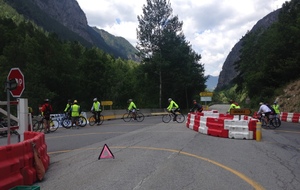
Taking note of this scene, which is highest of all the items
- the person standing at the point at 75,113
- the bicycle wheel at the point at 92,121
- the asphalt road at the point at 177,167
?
the person standing at the point at 75,113

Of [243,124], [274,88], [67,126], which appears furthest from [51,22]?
[243,124]

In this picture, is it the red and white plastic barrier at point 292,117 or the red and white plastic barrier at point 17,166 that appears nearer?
the red and white plastic barrier at point 17,166

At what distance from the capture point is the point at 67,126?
A: 2209cm

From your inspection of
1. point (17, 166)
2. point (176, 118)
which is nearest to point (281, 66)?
point (176, 118)

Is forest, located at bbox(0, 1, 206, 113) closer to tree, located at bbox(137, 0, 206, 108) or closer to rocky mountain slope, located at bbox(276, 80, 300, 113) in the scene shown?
tree, located at bbox(137, 0, 206, 108)

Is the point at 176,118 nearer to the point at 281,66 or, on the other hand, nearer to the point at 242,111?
the point at 242,111

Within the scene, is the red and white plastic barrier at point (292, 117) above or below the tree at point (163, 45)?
Result: below

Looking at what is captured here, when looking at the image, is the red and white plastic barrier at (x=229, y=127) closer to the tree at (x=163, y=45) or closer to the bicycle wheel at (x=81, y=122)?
the bicycle wheel at (x=81, y=122)

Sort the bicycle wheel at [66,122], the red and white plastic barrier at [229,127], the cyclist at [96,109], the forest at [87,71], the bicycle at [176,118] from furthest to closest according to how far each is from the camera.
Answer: the forest at [87,71]
the bicycle at [176,118]
the cyclist at [96,109]
the bicycle wheel at [66,122]
the red and white plastic barrier at [229,127]

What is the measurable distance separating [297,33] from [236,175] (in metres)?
41.6

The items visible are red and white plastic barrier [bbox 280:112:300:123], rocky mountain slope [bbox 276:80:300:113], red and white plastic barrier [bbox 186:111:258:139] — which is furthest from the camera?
rocky mountain slope [bbox 276:80:300:113]

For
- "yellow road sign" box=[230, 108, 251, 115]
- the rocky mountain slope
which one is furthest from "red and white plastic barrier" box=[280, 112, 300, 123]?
"yellow road sign" box=[230, 108, 251, 115]

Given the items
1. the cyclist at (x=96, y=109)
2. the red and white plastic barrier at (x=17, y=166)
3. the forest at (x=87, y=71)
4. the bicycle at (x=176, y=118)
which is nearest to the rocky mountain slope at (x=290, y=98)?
the bicycle at (x=176, y=118)

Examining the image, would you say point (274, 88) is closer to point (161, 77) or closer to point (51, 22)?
point (161, 77)
